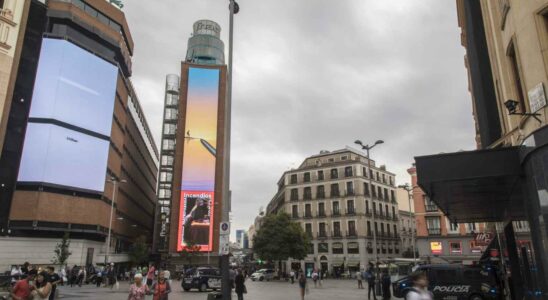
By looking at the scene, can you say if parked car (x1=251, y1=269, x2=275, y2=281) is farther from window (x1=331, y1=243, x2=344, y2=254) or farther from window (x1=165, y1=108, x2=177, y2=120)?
window (x1=165, y1=108, x2=177, y2=120)

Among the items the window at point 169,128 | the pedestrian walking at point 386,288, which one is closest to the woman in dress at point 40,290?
the pedestrian walking at point 386,288

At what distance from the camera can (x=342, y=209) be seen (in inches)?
2758

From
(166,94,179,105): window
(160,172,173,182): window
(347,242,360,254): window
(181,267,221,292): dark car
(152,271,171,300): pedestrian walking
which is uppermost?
(166,94,179,105): window

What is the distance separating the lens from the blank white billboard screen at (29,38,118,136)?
45.4 meters

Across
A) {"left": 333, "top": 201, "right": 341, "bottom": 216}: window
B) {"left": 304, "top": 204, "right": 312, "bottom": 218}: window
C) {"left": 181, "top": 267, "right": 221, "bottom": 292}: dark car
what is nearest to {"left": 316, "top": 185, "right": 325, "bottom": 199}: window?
{"left": 304, "top": 204, "right": 312, "bottom": 218}: window

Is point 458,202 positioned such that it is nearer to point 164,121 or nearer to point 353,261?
point 353,261

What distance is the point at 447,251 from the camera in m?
50.7

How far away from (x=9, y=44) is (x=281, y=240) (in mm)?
38919

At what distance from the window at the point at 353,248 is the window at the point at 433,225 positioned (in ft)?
52.6

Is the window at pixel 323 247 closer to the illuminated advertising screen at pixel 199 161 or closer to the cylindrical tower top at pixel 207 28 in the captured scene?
the illuminated advertising screen at pixel 199 161

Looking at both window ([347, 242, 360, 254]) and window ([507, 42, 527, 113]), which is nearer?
window ([507, 42, 527, 113])

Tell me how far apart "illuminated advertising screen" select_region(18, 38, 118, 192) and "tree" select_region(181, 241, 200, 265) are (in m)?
17.3

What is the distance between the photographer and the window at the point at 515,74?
421 inches

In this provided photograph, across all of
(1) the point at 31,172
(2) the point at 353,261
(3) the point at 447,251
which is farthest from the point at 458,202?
(2) the point at 353,261
